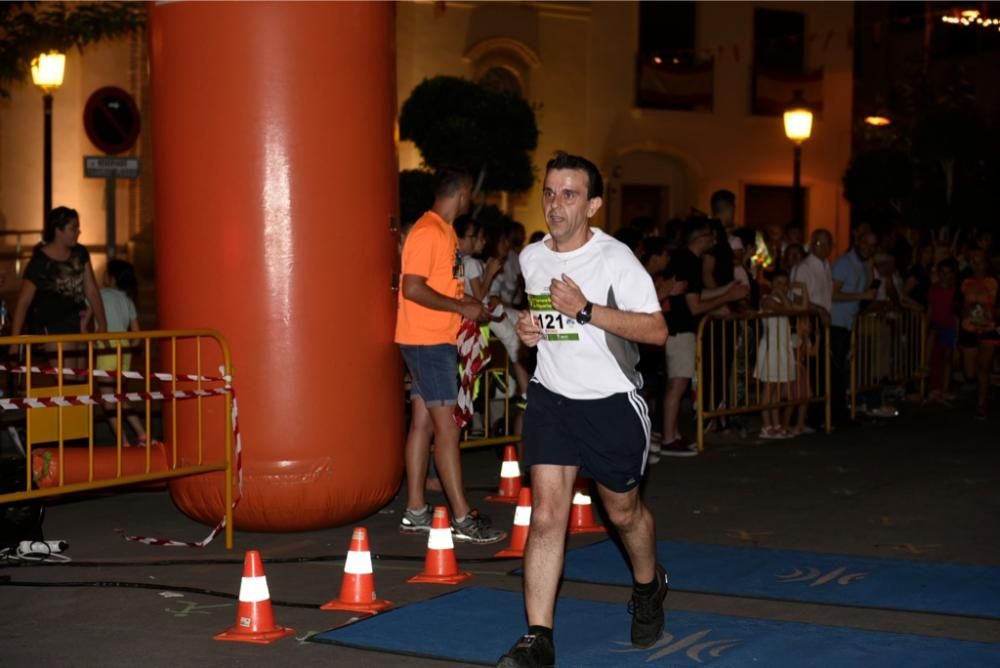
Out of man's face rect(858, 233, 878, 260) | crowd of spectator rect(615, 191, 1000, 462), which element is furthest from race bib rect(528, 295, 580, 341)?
man's face rect(858, 233, 878, 260)

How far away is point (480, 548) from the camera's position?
8.45 metres

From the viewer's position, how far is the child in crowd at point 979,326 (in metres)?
15.3

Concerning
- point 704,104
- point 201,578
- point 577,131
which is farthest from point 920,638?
point 704,104

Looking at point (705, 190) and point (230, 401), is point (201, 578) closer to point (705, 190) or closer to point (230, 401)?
point (230, 401)

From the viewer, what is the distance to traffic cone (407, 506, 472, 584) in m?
7.46

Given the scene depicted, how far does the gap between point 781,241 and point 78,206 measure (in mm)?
11715

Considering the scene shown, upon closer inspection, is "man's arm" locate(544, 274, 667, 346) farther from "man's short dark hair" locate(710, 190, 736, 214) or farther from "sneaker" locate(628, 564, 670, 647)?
"man's short dark hair" locate(710, 190, 736, 214)

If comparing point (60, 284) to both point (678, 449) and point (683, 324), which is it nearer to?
point (683, 324)

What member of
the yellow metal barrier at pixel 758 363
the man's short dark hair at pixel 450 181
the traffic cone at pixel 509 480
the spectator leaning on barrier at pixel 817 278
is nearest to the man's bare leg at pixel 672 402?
the yellow metal barrier at pixel 758 363

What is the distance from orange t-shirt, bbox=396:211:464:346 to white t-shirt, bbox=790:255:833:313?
597 centimetres

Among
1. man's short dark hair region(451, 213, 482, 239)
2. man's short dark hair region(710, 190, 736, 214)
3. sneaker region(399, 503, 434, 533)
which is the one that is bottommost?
sneaker region(399, 503, 434, 533)

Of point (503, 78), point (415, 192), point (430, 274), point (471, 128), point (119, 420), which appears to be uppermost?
point (503, 78)

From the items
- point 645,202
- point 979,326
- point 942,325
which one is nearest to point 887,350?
point 979,326

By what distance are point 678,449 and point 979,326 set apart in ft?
15.8
